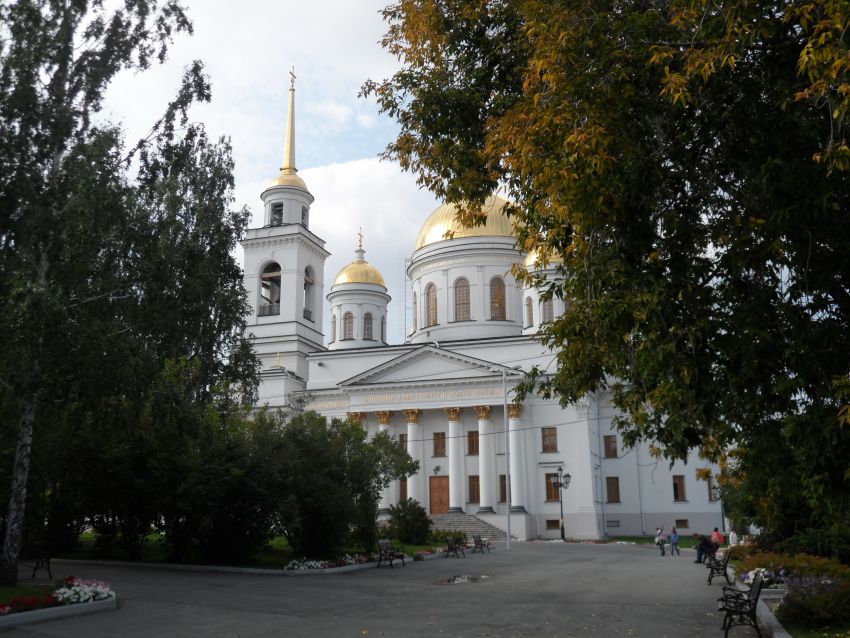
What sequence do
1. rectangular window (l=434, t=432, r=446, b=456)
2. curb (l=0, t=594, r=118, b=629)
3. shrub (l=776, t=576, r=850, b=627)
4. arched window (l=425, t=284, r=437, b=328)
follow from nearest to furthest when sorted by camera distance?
1. shrub (l=776, t=576, r=850, b=627)
2. curb (l=0, t=594, r=118, b=629)
3. rectangular window (l=434, t=432, r=446, b=456)
4. arched window (l=425, t=284, r=437, b=328)

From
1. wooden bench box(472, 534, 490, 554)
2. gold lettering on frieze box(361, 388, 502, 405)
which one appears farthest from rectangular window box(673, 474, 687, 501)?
wooden bench box(472, 534, 490, 554)

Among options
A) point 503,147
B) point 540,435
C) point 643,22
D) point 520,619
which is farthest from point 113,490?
point 540,435

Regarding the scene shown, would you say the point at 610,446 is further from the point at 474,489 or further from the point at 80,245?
the point at 80,245

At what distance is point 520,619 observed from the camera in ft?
40.9

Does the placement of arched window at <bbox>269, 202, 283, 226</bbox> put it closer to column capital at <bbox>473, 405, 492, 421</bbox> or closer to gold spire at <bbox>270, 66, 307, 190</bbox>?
gold spire at <bbox>270, 66, 307, 190</bbox>

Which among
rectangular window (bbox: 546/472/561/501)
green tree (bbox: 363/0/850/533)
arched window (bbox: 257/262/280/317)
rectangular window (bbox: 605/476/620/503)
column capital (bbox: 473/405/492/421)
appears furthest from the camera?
arched window (bbox: 257/262/280/317)

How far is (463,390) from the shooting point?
46.9 m

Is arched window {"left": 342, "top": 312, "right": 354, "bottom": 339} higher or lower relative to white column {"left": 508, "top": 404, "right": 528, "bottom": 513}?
higher

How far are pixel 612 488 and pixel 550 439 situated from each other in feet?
19.2

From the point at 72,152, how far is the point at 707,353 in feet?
41.2

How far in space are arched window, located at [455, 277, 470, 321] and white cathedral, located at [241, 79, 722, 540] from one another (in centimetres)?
9

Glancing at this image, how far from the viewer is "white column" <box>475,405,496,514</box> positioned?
4469cm

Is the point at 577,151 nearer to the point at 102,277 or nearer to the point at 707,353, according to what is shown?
the point at 707,353

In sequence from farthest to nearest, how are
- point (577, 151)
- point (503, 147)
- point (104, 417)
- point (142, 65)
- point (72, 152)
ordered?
point (142, 65) → point (104, 417) → point (72, 152) → point (503, 147) → point (577, 151)
